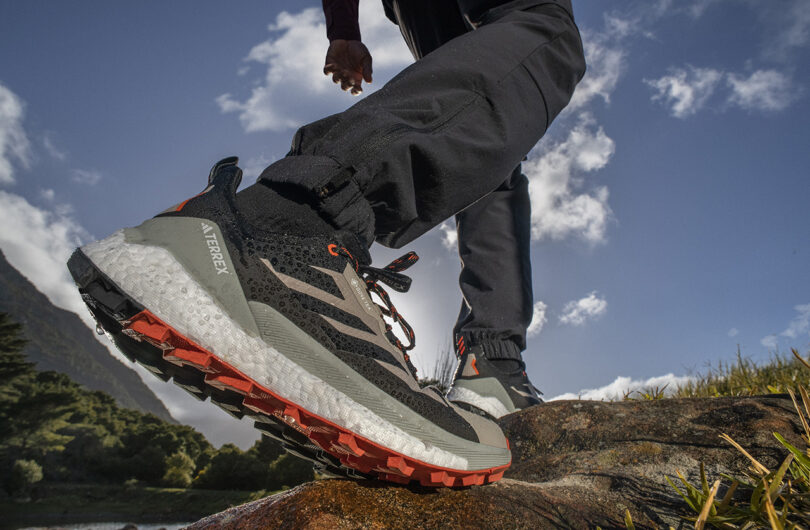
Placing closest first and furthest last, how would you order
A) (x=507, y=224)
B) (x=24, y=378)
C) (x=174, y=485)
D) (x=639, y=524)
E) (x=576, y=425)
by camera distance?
(x=639, y=524) → (x=576, y=425) → (x=507, y=224) → (x=174, y=485) → (x=24, y=378)

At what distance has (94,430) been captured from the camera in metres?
9.61

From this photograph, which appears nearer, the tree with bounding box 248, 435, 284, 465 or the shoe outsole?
the shoe outsole

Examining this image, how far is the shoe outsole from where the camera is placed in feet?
2.43

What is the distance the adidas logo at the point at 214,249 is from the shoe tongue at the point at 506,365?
1.24m

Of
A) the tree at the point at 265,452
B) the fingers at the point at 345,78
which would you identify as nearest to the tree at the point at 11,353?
the tree at the point at 265,452

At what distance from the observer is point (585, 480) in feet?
3.64

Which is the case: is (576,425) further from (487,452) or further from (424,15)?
(424,15)

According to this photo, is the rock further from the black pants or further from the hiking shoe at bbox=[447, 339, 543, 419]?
the black pants

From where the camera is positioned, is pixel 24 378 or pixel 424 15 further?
pixel 24 378

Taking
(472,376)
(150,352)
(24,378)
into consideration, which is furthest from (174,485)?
(24,378)

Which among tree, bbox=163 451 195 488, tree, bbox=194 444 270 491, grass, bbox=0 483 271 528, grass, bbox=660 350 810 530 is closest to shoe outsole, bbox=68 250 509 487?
grass, bbox=660 350 810 530

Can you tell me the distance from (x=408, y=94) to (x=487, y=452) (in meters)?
0.81

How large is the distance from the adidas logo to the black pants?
6.1 inches

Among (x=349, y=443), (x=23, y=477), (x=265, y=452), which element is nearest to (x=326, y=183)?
(x=349, y=443)
